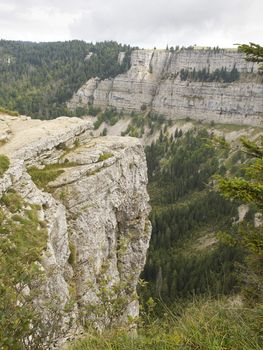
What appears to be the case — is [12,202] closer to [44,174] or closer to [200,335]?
[44,174]

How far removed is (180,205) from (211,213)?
1597cm

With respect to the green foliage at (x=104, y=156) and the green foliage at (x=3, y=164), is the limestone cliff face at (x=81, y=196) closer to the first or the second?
the green foliage at (x=104, y=156)

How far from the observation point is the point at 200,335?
741cm

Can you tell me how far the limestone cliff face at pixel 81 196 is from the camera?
24125 millimetres

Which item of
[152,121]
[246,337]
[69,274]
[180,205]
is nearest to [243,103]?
[152,121]

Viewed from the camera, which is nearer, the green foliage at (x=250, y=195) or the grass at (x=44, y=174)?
the green foliage at (x=250, y=195)

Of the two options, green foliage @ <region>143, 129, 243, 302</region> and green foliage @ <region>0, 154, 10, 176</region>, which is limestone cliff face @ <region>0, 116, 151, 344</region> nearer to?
green foliage @ <region>0, 154, 10, 176</region>

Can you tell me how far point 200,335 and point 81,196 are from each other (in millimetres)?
22072

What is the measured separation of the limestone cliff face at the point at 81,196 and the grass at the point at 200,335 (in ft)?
34.7

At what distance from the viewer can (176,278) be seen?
69.7 metres

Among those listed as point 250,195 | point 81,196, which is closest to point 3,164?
point 81,196

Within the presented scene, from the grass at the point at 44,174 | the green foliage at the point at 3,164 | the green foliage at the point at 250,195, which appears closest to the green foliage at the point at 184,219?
the green foliage at the point at 250,195

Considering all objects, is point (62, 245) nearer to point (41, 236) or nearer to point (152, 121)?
point (41, 236)

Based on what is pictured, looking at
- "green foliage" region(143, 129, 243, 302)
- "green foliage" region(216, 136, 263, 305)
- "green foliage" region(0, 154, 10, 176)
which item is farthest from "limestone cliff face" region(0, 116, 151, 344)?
"green foliage" region(216, 136, 263, 305)
